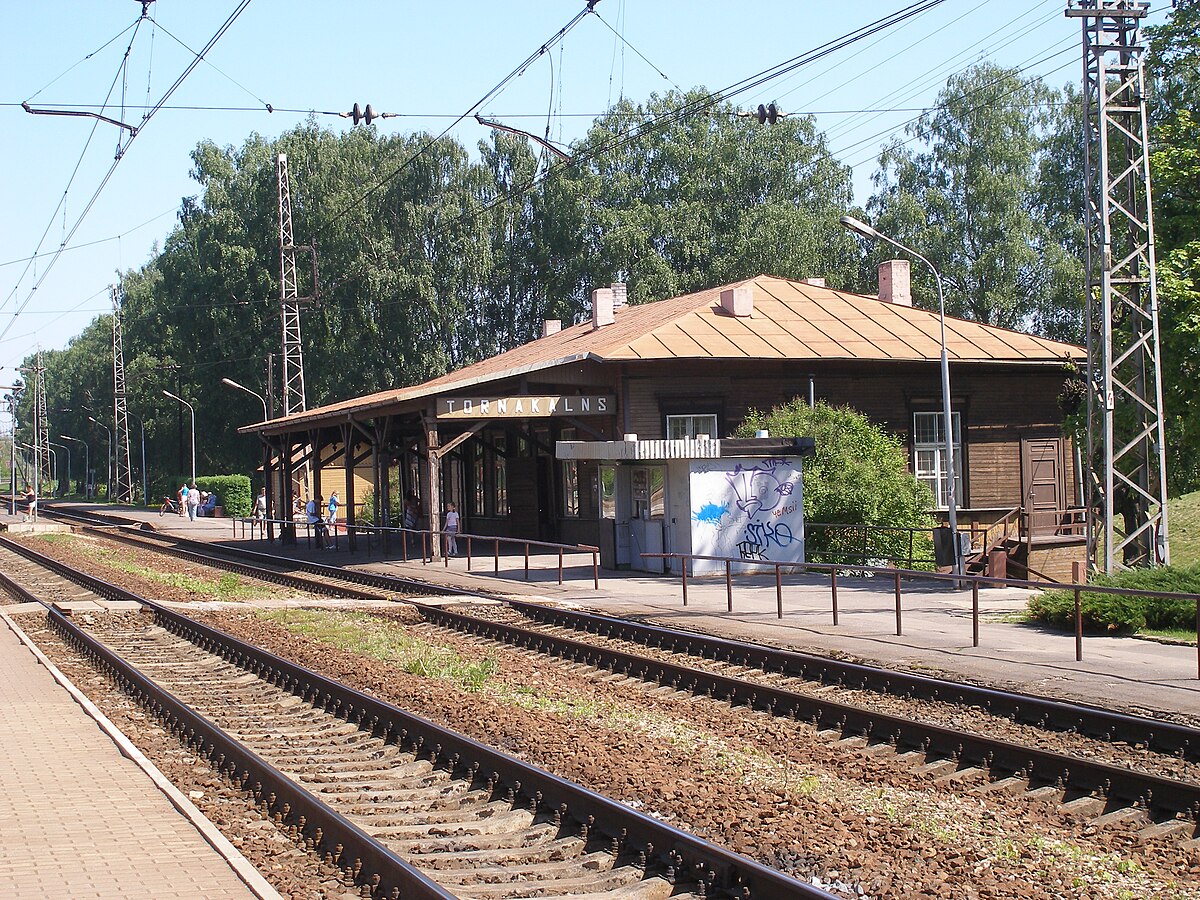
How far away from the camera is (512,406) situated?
27.5 m

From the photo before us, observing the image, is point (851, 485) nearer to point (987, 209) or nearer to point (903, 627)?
point (903, 627)

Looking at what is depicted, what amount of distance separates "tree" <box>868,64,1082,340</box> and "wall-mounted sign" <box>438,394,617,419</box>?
3392cm

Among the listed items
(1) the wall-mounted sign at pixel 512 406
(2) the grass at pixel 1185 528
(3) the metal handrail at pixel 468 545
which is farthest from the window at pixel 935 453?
(1) the wall-mounted sign at pixel 512 406

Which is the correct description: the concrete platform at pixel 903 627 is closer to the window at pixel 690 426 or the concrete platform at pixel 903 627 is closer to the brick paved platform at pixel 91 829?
the window at pixel 690 426

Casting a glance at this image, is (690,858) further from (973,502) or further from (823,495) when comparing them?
(973,502)

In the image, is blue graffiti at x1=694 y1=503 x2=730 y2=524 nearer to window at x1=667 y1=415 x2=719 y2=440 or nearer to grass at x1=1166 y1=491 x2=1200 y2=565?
window at x1=667 y1=415 x2=719 y2=440

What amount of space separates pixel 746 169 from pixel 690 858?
195ft

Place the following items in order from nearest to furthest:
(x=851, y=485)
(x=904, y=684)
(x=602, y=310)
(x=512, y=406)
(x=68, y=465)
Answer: (x=904, y=684)
(x=851, y=485)
(x=512, y=406)
(x=602, y=310)
(x=68, y=465)

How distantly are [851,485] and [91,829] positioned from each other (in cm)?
2068

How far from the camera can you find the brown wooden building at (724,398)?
28.5 metres

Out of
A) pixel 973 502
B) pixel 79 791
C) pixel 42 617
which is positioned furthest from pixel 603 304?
pixel 79 791

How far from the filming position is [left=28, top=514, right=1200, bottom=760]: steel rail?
9.49 metres

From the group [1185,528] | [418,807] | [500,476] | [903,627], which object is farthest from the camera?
[500,476]

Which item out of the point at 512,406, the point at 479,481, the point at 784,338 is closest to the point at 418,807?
the point at 512,406
